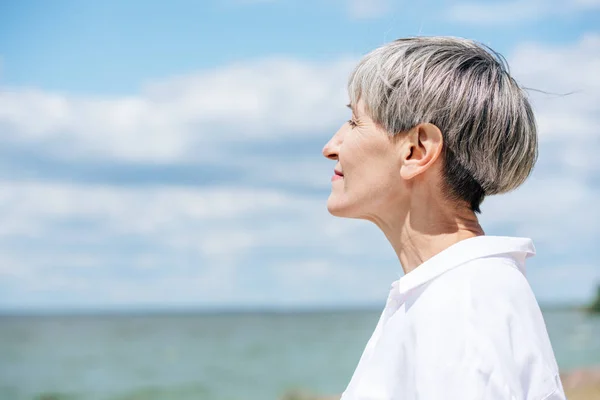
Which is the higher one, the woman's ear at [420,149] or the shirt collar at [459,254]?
the woman's ear at [420,149]

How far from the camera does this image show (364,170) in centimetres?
177

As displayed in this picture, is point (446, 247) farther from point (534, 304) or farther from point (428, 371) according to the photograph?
point (428, 371)

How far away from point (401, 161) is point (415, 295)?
11.2 inches

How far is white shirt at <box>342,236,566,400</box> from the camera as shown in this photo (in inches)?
55.7

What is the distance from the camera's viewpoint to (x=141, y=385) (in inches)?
870

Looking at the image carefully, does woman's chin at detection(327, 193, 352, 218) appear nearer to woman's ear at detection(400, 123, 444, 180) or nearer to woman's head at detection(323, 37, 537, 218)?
woman's head at detection(323, 37, 537, 218)

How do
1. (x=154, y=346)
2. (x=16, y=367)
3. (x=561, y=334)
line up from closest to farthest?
(x=16, y=367)
(x=561, y=334)
(x=154, y=346)

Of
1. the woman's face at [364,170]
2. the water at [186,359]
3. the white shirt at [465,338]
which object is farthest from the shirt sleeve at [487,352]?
the water at [186,359]

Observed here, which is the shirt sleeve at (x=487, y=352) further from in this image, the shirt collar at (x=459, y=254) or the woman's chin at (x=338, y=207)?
the woman's chin at (x=338, y=207)

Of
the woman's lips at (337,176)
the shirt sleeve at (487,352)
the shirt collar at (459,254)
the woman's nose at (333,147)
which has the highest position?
the woman's nose at (333,147)

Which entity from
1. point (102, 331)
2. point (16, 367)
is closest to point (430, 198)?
point (16, 367)

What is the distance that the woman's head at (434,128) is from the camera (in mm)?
1665

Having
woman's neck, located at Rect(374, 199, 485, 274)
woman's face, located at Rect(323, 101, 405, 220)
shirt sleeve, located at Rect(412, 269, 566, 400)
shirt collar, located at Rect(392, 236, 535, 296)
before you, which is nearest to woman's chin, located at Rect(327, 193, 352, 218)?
woman's face, located at Rect(323, 101, 405, 220)

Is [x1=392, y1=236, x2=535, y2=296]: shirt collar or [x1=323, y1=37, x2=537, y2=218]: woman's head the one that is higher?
[x1=323, y1=37, x2=537, y2=218]: woman's head
